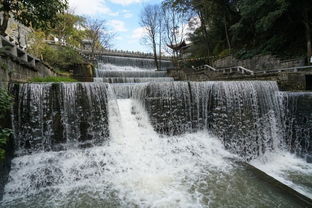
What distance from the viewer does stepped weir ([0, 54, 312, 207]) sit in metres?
3.48

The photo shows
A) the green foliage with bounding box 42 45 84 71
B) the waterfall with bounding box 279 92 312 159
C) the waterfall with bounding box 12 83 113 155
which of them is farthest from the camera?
the green foliage with bounding box 42 45 84 71

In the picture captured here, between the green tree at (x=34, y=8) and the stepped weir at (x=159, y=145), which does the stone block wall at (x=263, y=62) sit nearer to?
the stepped weir at (x=159, y=145)

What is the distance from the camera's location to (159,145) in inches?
218

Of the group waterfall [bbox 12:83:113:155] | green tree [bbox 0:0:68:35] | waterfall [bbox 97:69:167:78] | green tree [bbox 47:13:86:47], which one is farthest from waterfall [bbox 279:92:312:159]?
green tree [bbox 47:13:86:47]

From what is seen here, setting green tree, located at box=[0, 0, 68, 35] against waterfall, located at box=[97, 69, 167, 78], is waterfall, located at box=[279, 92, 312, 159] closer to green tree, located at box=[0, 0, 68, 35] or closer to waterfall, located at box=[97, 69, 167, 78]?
green tree, located at box=[0, 0, 68, 35]

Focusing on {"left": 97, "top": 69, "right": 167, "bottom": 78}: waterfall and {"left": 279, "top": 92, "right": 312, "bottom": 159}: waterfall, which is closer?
{"left": 279, "top": 92, "right": 312, "bottom": 159}: waterfall

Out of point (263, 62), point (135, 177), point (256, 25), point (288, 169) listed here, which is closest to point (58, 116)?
point (135, 177)

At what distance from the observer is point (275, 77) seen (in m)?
7.77

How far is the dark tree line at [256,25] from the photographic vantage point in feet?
30.5

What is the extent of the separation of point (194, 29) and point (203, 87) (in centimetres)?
1621

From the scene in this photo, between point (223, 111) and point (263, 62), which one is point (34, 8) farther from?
point (263, 62)

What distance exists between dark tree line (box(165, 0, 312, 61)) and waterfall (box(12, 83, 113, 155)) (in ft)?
33.6

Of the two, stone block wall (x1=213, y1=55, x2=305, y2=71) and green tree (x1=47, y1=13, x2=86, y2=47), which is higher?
green tree (x1=47, y1=13, x2=86, y2=47)

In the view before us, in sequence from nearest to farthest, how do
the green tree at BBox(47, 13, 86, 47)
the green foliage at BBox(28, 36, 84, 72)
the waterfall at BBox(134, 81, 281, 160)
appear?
the waterfall at BBox(134, 81, 281, 160), the green foliage at BBox(28, 36, 84, 72), the green tree at BBox(47, 13, 86, 47)
